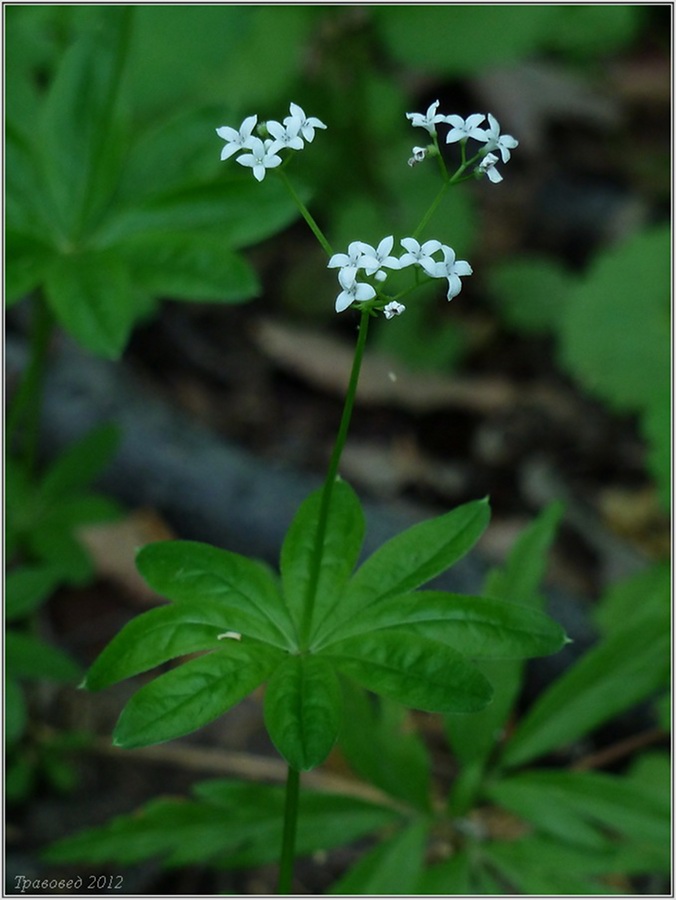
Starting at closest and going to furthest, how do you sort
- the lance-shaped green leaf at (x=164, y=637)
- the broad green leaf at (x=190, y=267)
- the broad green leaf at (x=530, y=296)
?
1. the lance-shaped green leaf at (x=164, y=637)
2. the broad green leaf at (x=190, y=267)
3. the broad green leaf at (x=530, y=296)

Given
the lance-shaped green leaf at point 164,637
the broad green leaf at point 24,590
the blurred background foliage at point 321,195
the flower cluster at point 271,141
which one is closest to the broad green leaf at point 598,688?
the blurred background foliage at point 321,195

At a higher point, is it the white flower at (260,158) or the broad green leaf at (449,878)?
the white flower at (260,158)

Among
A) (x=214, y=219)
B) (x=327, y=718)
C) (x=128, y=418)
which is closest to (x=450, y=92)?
(x=128, y=418)

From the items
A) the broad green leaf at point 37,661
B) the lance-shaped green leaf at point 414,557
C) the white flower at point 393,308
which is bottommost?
the broad green leaf at point 37,661

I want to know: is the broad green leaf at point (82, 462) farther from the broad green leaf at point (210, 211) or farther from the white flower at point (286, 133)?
the white flower at point (286, 133)

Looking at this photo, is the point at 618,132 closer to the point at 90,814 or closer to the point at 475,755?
the point at 475,755

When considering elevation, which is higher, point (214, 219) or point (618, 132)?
point (618, 132)
